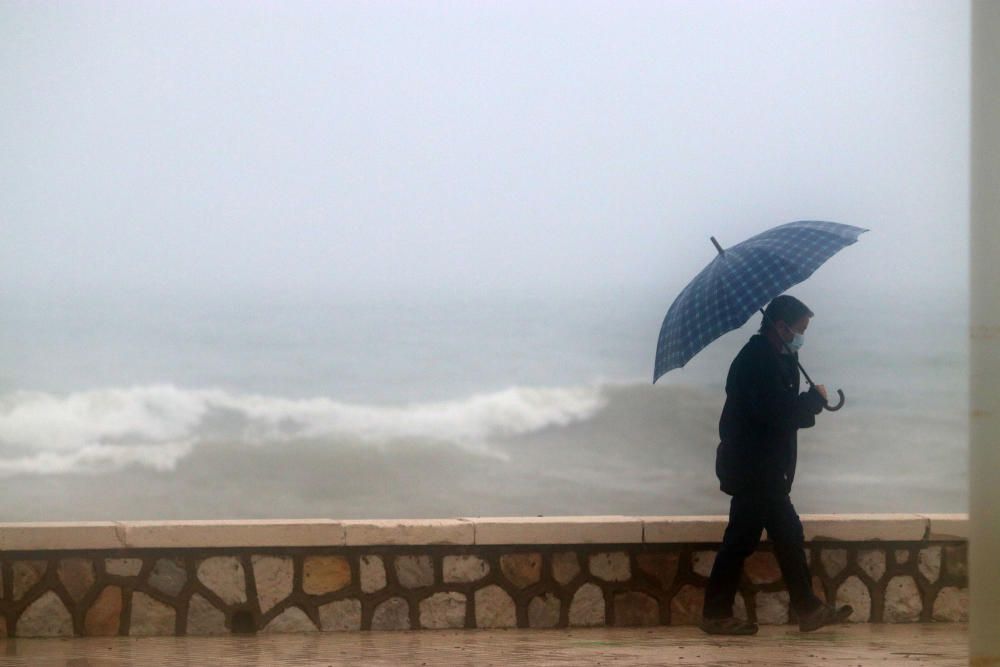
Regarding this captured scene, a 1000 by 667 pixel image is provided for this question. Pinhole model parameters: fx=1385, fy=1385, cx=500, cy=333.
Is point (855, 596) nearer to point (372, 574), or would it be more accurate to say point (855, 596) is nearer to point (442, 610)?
point (442, 610)

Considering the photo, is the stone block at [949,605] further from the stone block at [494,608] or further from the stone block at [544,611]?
the stone block at [494,608]

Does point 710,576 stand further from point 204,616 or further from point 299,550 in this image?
point 204,616

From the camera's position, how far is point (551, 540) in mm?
7332

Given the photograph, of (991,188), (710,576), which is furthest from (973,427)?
(710,576)

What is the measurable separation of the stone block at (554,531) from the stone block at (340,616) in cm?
75

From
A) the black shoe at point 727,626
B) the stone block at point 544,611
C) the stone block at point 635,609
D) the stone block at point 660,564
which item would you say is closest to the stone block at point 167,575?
the stone block at point 544,611

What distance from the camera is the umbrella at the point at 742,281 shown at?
6.52m

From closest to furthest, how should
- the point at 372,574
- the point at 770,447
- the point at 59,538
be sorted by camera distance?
the point at 770,447
the point at 59,538
the point at 372,574

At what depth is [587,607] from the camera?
24.4 ft

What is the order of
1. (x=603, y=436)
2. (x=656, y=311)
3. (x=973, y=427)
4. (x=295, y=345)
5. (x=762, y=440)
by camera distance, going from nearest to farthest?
1. (x=973, y=427)
2. (x=762, y=440)
3. (x=603, y=436)
4. (x=295, y=345)
5. (x=656, y=311)

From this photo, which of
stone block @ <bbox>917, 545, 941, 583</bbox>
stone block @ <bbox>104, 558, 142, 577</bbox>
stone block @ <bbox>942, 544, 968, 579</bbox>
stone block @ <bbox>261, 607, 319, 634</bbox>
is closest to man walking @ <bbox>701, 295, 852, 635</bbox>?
stone block @ <bbox>917, 545, 941, 583</bbox>

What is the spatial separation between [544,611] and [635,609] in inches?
19.6

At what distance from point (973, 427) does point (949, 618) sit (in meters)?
4.53

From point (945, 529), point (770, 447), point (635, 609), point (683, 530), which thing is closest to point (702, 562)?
point (683, 530)
